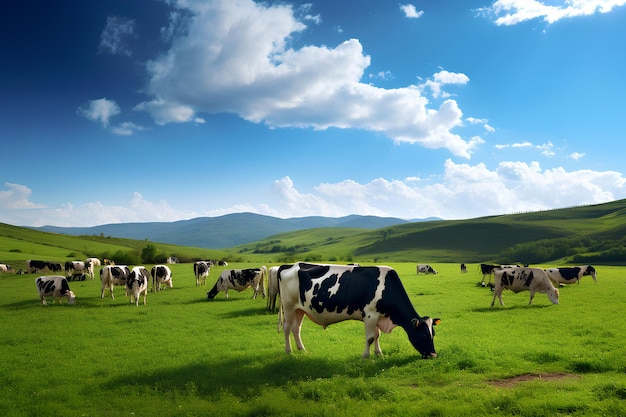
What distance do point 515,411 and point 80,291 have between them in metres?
36.2

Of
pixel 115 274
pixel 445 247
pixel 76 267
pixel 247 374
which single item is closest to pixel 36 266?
pixel 76 267

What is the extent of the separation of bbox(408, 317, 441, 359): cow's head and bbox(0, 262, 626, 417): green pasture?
13.0 inches

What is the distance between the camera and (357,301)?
1315 centimetres

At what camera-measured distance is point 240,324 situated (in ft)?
65.5

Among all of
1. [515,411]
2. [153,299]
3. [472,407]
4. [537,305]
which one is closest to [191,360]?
[472,407]

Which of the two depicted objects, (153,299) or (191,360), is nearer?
(191,360)

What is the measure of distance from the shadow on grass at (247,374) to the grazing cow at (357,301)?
84 centimetres

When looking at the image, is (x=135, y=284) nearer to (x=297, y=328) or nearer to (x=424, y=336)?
(x=297, y=328)

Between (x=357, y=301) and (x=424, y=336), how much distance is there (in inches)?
90.9

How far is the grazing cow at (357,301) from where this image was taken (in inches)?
501

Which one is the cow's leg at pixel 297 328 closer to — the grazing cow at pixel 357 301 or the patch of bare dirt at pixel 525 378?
the grazing cow at pixel 357 301

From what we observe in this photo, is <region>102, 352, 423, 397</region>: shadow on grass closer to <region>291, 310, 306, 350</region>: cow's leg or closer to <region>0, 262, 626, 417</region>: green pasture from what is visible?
<region>0, 262, 626, 417</region>: green pasture

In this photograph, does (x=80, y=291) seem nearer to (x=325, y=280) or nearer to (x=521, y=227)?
(x=325, y=280)

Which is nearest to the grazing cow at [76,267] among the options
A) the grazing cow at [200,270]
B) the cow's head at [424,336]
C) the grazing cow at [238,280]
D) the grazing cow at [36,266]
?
the grazing cow at [36,266]
